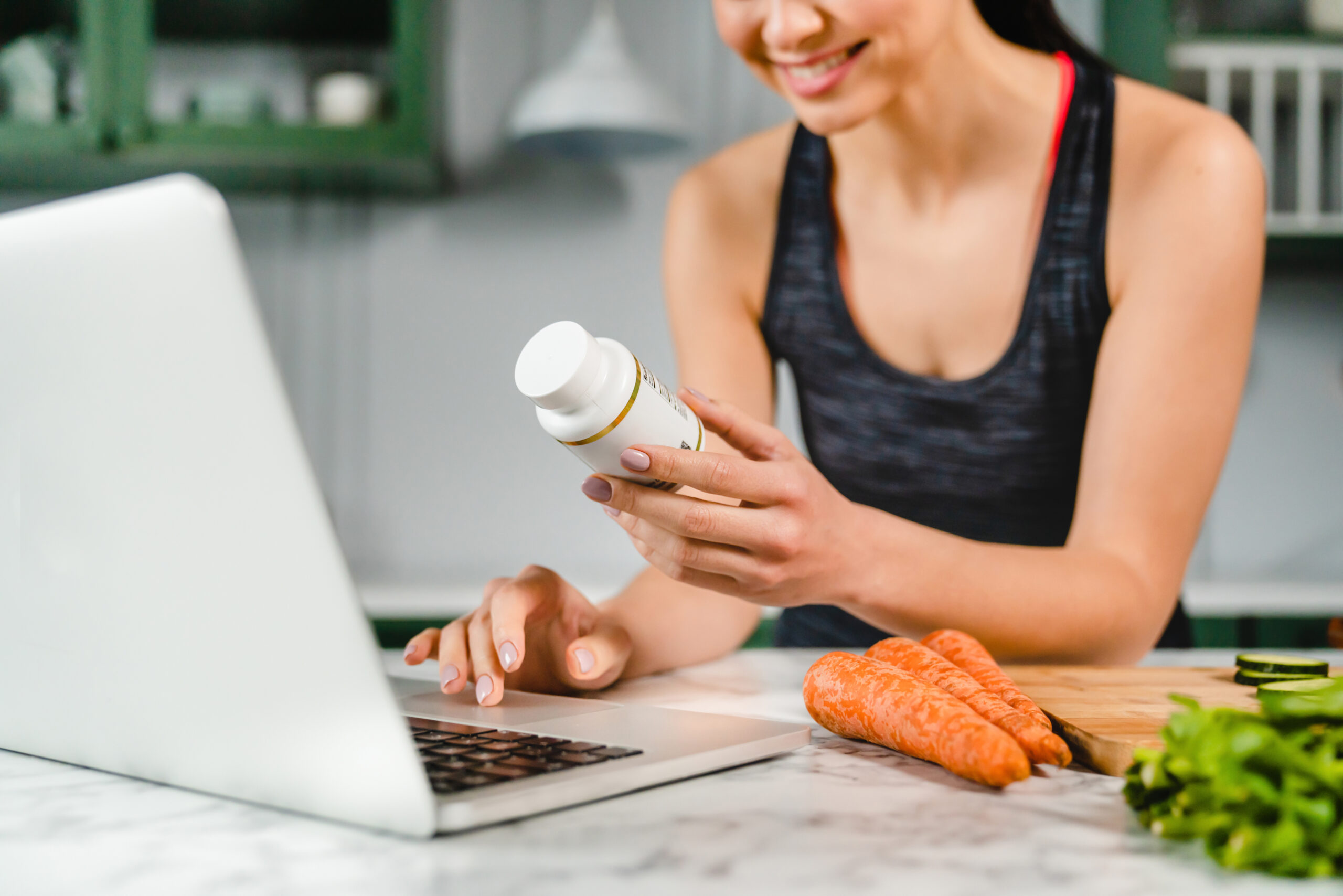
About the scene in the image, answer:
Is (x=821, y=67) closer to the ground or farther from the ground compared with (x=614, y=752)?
farther from the ground

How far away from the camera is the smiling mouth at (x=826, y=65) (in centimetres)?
86

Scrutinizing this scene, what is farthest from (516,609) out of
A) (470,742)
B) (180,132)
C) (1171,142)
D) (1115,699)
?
(180,132)

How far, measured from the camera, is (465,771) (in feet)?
1.51

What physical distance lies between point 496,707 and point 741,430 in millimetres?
234

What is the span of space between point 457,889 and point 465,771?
112mm

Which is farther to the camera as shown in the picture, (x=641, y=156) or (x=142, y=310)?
(x=641, y=156)

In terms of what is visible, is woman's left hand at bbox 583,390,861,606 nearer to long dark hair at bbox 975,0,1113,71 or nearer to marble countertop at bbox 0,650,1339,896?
marble countertop at bbox 0,650,1339,896

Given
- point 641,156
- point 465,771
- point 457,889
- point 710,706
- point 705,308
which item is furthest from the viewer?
point 641,156

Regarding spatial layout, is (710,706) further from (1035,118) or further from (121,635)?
(1035,118)

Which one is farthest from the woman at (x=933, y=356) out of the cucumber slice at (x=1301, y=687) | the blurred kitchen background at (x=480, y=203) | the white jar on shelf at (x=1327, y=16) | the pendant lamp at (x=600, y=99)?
the white jar on shelf at (x=1327, y=16)

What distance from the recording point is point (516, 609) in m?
0.67

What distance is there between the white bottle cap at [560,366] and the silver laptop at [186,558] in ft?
0.52

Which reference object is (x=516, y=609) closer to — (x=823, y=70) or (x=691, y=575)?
(x=691, y=575)

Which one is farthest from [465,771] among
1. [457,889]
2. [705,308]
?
[705,308]
